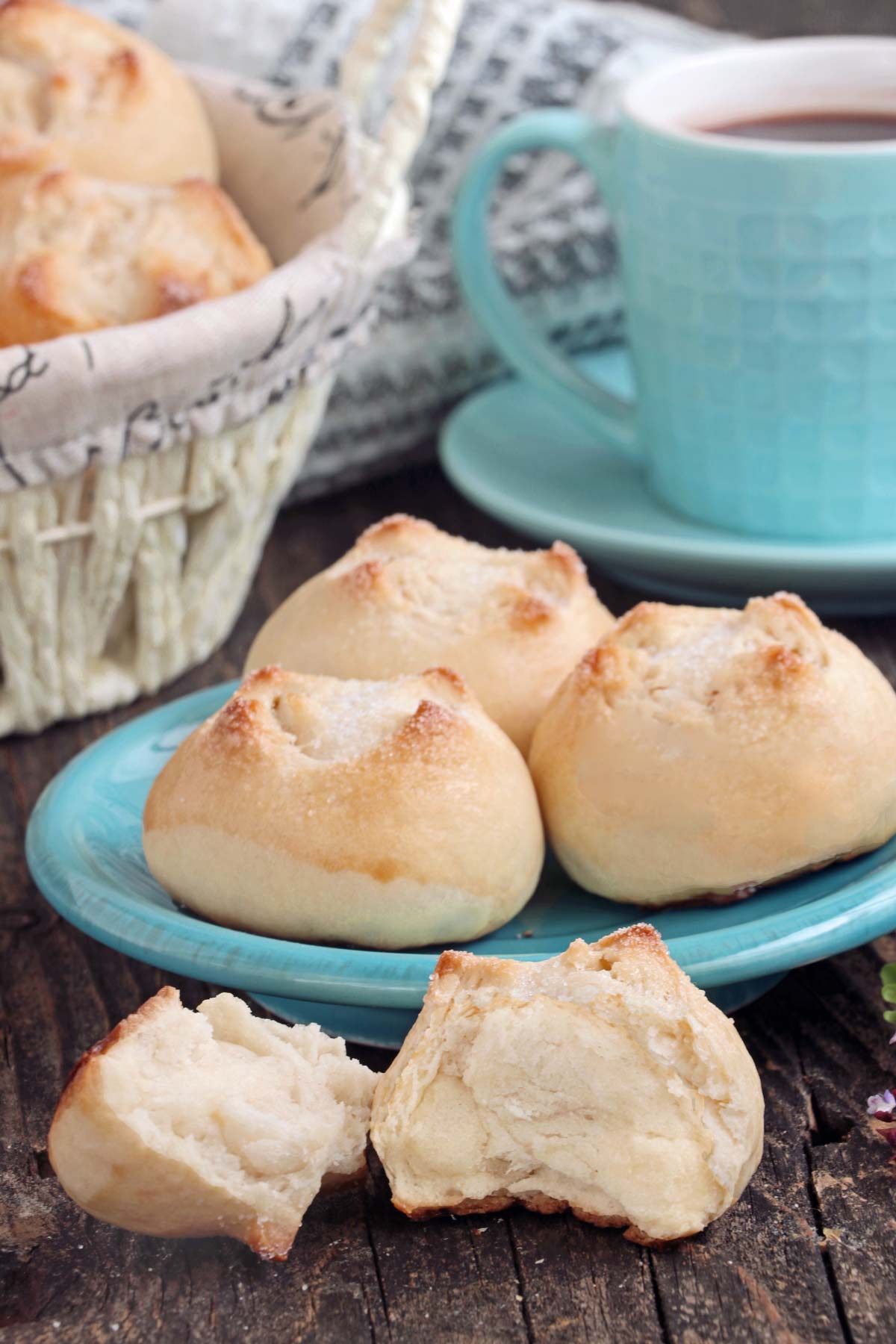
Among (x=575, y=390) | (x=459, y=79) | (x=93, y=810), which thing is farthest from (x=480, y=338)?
(x=93, y=810)

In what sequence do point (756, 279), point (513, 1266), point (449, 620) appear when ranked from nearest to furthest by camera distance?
1. point (513, 1266)
2. point (449, 620)
3. point (756, 279)

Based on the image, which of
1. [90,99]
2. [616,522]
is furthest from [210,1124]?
[90,99]

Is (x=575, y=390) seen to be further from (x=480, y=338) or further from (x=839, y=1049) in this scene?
(x=839, y=1049)

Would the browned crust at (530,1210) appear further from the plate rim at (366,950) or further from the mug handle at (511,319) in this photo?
the mug handle at (511,319)

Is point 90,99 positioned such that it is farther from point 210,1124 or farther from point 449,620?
point 210,1124

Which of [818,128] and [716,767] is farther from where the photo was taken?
[818,128]

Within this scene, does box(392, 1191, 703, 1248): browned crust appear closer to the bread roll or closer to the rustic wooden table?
the rustic wooden table

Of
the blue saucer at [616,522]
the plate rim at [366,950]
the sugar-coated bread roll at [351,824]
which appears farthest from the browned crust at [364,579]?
the blue saucer at [616,522]
